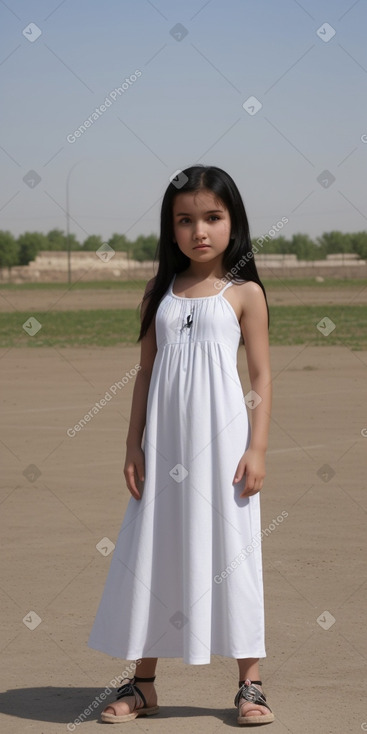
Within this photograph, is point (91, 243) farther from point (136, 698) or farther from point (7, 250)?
point (136, 698)

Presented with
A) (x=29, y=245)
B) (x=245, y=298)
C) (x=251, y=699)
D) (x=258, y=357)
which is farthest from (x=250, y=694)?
(x=29, y=245)

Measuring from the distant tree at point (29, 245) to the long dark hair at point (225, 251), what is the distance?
109555 mm

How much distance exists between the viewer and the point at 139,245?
391 feet

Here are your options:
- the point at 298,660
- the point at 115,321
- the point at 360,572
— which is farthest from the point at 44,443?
the point at 115,321

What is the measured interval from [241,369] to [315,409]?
15.3 ft

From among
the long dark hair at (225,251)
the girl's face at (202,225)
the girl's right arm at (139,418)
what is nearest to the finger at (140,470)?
the girl's right arm at (139,418)

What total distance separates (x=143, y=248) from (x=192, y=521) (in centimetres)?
11128

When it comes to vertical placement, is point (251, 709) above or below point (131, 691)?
above

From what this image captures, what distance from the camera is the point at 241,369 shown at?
17609 mm

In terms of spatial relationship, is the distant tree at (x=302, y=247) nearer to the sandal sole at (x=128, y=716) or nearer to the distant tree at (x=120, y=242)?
the distant tree at (x=120, y=242)

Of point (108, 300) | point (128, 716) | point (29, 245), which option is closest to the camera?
point (128, 716)

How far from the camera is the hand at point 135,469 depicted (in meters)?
4.23

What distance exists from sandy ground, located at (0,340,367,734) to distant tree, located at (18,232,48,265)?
102 metres

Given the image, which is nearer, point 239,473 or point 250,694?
point 239,473
